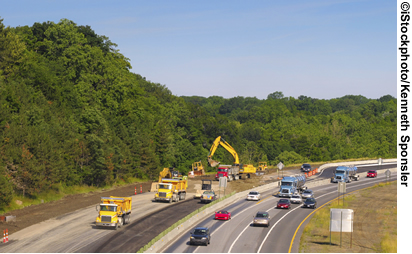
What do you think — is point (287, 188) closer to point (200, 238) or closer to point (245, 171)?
point (245, 171)

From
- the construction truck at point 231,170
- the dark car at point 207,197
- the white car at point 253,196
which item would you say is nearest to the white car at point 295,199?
the white car at point 253,196

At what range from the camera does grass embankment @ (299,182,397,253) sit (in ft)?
148

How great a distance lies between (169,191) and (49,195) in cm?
1733

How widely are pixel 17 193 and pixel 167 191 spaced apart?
20574mm

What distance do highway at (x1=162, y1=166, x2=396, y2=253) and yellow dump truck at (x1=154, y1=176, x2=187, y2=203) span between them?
8.04m

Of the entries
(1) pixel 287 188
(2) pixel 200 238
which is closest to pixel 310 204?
(1) pixel 287 188

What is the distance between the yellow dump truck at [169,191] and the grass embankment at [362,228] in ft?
67.2

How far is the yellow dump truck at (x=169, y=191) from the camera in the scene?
222 ft

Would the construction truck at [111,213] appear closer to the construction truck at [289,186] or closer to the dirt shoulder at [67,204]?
the dirt shoulder at [67,204]

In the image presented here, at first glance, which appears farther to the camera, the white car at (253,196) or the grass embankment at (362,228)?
the white car at (253,196)

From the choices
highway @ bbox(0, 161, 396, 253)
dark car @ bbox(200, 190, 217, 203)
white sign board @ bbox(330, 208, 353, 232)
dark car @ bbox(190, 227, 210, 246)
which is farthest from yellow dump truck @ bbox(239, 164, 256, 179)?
white sign board @ bbox(330, 208, 353, 232)

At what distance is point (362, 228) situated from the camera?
56188mm

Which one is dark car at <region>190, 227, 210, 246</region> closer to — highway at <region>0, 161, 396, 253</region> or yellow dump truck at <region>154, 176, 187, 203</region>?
highway at <region>0, 161, 396, 253</region>

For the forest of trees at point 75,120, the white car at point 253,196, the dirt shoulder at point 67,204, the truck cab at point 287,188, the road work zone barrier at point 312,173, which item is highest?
the forest of trees at point 75,120
